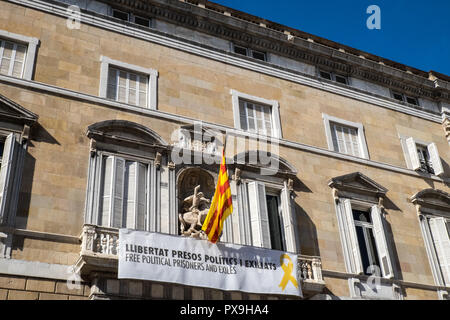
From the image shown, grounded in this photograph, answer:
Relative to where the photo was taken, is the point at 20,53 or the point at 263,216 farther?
the point at 263,216

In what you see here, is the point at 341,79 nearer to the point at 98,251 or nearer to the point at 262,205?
the point at 262,205

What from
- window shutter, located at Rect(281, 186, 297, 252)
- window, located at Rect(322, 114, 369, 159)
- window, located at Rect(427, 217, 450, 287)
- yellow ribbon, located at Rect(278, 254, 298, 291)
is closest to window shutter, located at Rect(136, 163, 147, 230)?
yellow ribbon, located at Rect(278, 254, 298, 291)

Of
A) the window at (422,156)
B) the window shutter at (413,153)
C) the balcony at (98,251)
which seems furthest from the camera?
the window at (422,156)

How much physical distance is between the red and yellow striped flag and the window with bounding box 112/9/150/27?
7.78 meters

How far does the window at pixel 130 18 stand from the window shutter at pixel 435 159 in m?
13.3

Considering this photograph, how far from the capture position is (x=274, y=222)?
60.9ft

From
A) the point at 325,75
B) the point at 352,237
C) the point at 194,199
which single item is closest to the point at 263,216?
the point at 194,199

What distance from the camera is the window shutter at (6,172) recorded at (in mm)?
14422

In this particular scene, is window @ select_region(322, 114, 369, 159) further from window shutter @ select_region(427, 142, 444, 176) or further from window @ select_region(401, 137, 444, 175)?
window shutter @ select_region(427, 142, 444, 176)

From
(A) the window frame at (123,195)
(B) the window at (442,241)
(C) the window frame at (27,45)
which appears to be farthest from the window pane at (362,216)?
(C) the window frame at (27,45)

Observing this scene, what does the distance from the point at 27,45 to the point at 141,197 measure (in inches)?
251

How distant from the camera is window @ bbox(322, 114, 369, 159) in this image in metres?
22.1

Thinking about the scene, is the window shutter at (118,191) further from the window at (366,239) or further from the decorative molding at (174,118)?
the window at (366,239)

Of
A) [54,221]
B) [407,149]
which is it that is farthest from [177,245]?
[407,149]
